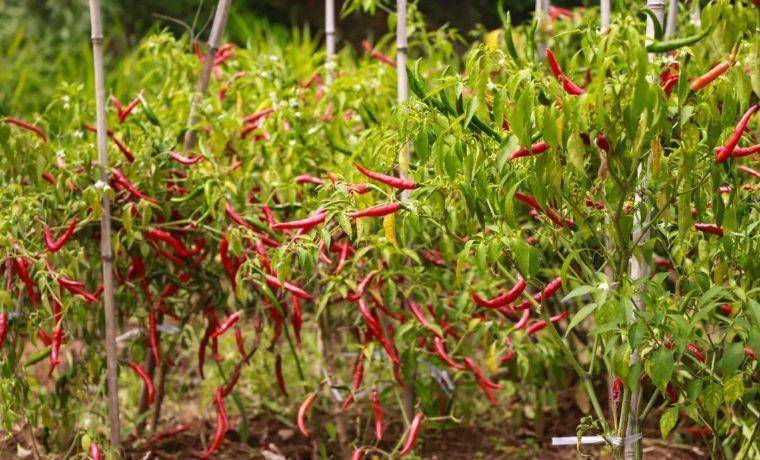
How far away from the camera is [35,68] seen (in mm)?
7359

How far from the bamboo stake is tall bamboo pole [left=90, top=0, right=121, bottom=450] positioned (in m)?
0.31

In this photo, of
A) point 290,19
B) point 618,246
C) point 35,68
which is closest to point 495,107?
point 618,246

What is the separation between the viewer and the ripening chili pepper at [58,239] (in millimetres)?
2764

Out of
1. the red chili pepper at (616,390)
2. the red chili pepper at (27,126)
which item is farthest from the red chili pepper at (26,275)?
the red chili pepper at (616,390)

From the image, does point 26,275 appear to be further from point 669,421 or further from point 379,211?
point 669,421

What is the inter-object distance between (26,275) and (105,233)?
0.25 meters

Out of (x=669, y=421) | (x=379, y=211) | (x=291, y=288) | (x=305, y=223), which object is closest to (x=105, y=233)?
(x=291, y=288)

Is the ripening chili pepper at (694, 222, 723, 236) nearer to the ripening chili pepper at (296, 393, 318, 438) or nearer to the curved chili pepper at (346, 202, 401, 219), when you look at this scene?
the curved chili pepper at (346, 202, 401, 219)

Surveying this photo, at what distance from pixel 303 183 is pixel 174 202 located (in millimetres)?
387

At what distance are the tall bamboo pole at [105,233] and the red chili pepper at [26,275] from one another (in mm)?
190

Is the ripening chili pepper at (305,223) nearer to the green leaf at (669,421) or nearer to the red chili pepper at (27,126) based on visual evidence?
the green leaf at (669,421)

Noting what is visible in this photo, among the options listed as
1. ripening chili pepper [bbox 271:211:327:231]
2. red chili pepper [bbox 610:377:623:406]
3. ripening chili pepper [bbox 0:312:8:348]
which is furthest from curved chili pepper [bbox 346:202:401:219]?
ripening chili pepper [bbox 0:312:8:348]

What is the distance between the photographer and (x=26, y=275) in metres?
2.75

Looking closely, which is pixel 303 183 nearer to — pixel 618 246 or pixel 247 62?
pixel 247 62
